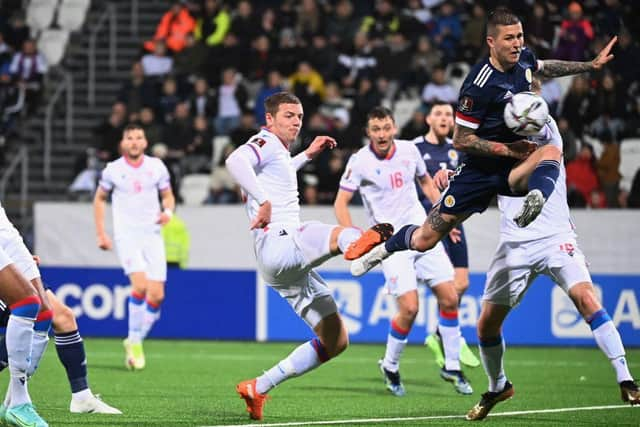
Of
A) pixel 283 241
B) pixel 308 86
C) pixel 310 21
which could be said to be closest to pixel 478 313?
pixel 308 86

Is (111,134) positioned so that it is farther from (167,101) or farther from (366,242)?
(366,242)

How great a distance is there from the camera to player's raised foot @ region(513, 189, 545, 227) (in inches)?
332

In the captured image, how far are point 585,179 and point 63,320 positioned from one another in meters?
11.1

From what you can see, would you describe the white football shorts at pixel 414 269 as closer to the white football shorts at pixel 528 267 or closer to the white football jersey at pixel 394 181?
the white football jersey at pixel 394 181

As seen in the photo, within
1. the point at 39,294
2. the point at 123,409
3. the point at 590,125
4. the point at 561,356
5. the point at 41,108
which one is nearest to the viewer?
the point at 39,294

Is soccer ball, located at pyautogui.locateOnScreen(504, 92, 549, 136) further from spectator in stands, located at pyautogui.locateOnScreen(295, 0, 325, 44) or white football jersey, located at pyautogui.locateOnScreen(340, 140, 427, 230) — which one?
spectator in stands, located at pyautogui.locateOnScreen(295, 0, 325, 44)

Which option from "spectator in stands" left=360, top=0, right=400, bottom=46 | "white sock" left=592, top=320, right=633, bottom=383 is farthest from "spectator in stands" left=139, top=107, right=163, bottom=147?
"white sock" left=592, top=320, right=633, bottom=383

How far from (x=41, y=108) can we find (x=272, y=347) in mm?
9252

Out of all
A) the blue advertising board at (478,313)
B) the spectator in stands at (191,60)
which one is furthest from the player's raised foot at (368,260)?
the spectator in stands at (191,60)

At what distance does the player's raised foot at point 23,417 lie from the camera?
8242 mm

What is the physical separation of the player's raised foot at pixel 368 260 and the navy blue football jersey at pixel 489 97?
3.57 feet

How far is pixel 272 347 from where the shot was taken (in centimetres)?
1783

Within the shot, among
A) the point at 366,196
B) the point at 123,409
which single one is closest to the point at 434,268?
the point at 366,196

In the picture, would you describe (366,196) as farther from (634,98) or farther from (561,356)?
(634,98)
